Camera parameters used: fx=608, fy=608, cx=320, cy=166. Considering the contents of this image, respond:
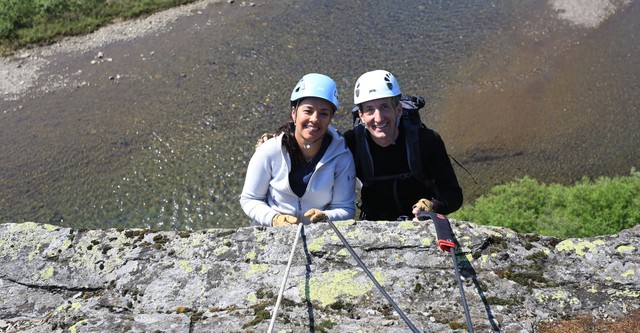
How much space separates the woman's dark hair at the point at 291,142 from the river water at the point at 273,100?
7.48 m

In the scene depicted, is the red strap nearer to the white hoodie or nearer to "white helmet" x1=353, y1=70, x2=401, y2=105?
the white hoodie

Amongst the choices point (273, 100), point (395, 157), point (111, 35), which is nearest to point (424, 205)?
point (395, 157)

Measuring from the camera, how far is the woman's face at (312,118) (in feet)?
21.4

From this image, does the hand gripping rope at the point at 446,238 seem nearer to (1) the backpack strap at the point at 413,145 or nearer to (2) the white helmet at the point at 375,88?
(1) the backpack strap at the point at 413,145

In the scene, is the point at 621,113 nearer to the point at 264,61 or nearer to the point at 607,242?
the point at 264,61

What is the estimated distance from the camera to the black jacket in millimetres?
6941

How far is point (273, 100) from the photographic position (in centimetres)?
1766

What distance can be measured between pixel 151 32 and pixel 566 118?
1411cm

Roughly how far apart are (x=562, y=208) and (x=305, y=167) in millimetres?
7550

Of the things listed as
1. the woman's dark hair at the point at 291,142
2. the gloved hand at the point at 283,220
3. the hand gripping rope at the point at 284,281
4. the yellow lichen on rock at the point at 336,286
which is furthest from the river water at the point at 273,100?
the yellow lichen on rock at the point at 336,286

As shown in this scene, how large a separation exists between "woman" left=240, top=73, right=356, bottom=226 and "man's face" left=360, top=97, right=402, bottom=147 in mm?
355

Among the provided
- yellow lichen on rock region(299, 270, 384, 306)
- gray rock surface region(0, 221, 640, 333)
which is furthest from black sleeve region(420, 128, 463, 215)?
yellow lichen on rock region(299, 270, 384, 306)

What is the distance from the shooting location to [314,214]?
600 cm

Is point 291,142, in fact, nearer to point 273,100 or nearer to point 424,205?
point 424,205
